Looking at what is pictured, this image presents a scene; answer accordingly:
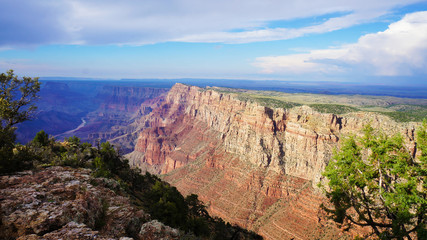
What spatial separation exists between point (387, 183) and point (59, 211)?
19.3m

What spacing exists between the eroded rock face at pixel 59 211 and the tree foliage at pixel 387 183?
14.2 m

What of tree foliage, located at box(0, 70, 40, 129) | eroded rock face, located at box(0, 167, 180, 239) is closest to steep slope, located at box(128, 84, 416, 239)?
eroded rock face, located at box(0, 167, 180, 239)

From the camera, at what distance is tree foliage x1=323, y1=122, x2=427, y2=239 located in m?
11.9

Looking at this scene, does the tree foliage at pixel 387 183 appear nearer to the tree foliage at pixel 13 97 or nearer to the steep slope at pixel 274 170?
the tree foliage at pixel 13 97

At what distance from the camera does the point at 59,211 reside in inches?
429

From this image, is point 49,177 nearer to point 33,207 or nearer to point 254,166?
point 33,207

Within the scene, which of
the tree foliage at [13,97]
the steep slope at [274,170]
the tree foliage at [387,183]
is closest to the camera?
the tree foliage at [387,183]

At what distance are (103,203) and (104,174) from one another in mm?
10388

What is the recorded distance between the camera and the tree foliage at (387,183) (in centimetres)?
1195

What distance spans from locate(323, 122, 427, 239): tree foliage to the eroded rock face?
560 inches

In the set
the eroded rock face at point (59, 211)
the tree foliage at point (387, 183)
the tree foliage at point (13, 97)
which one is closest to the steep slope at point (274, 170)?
the tree foliage at point (387, 183)

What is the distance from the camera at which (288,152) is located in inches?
2940

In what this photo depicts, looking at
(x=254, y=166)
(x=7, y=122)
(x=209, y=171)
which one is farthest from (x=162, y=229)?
(x=209, y=171)

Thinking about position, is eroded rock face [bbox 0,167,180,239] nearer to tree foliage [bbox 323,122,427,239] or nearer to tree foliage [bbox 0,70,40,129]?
tree foliage [bbox 0,70,40,129]
